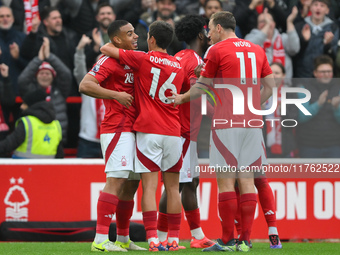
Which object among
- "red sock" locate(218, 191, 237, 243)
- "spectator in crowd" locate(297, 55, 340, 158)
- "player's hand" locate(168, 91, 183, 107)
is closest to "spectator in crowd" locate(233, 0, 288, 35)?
"spectator in crowd" locate(297, 55, 340, 158)

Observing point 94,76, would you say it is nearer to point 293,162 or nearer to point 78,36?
point 293,162

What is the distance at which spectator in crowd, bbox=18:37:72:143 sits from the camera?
33.7ft

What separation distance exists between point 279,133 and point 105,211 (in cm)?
420

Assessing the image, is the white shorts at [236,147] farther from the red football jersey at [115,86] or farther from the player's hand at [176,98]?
the red football jersey at [115,86]

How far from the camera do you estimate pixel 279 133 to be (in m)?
10.1

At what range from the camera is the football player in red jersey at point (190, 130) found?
23.9 ft

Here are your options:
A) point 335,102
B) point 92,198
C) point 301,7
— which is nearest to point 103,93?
point 92,198

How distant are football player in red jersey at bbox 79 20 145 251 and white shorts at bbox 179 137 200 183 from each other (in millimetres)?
671

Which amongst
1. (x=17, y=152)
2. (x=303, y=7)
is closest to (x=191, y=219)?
(x=17, y=152)

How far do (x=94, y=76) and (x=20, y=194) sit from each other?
3343 millimetres

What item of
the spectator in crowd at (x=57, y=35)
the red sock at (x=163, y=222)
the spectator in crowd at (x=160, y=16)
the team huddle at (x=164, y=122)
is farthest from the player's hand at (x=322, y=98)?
the spectator in crowd at (x=57, y=35)

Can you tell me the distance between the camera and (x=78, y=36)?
11.2 meters

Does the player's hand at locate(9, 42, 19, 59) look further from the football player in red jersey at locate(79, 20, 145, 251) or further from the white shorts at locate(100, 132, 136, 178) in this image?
the white shorts at locate(100, 132, 136, 178)

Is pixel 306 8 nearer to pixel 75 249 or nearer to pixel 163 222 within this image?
pixel 163 222
